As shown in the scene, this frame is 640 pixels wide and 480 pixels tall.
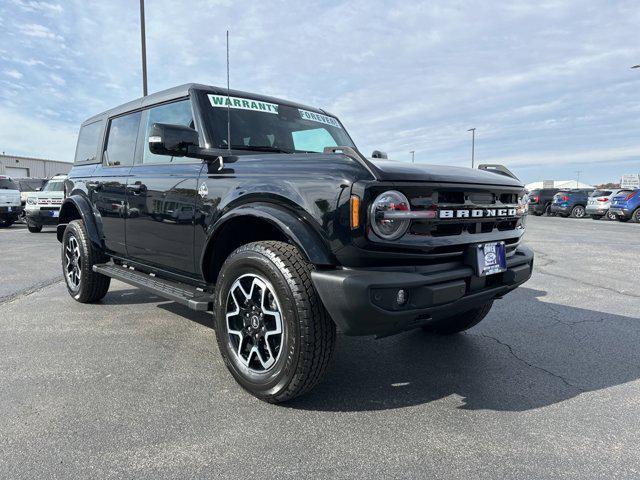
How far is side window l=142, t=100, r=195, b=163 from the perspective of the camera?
137 inches

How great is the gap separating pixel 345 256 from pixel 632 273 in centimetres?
661

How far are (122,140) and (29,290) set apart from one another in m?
2.59

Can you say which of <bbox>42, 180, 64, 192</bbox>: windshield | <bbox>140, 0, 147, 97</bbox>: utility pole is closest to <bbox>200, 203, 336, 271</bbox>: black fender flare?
<bbox>42, 180, 64, 192</bbox>: windshield

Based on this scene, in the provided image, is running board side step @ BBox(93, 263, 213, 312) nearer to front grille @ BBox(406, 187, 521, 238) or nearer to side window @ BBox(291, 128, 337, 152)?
side window @ BBox(291, 128, 337, 152)

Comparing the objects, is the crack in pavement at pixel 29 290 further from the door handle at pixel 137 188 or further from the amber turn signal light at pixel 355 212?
the amber turn signal light at pixel 355 212

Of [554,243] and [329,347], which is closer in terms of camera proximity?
[329,347]

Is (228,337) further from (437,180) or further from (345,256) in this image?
(437,180)

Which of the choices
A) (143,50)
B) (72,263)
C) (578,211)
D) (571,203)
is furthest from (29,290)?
(578,211)

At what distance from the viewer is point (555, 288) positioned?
5.93 metres

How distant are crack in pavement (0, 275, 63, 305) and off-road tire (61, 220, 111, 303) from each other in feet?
2.70

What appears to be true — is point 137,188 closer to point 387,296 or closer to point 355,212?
point 355,212

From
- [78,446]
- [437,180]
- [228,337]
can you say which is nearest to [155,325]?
[228,337]

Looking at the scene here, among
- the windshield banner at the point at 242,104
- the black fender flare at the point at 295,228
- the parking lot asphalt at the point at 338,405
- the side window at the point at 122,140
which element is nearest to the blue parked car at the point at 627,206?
the parking lot asphalt at the point at 338,405

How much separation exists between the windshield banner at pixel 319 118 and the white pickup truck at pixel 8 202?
632 inches
